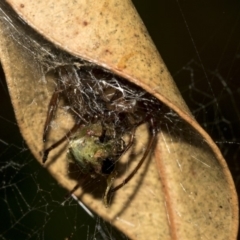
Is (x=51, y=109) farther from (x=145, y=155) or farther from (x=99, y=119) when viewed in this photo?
(x=145, y=155)

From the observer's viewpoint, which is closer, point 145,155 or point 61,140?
point 145,155

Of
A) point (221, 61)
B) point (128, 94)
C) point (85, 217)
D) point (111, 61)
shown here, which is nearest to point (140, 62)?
point (111, 61)

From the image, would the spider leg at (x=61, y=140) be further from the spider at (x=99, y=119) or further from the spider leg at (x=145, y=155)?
the spider leg at (x=145, y=155)

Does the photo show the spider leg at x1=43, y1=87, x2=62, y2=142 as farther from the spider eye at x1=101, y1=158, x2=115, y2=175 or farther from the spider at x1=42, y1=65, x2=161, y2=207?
the spider eye at x1=101, y1=158, x2=115, y2=175

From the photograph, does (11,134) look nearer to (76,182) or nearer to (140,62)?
(76,182)

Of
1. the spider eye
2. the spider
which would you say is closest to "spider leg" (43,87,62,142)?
the spider

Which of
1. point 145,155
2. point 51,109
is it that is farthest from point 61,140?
point 145,155

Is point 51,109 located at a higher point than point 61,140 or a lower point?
higher
